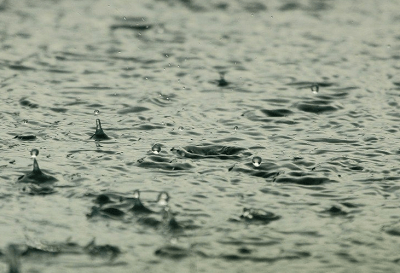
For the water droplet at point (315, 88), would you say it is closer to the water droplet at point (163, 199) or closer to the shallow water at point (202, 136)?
the shallow water at point (202, 136)

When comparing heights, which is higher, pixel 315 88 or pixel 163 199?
pixel 315 88

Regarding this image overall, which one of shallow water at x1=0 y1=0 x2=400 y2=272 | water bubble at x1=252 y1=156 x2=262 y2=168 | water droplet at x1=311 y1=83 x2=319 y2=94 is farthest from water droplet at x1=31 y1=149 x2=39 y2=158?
water droplet at x1=311 y1=83 x2=319 y2=94

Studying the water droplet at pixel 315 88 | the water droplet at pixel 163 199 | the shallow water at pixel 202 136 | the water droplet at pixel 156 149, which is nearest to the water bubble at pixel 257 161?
the shallow water at pixel 202 136

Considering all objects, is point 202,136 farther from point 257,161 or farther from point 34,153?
point 34,153

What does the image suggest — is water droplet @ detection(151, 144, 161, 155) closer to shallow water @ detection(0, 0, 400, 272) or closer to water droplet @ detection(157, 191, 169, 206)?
shallow water @ detection(0, 0, 400, 272)

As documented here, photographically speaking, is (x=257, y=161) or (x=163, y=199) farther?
(x=257, y=161)

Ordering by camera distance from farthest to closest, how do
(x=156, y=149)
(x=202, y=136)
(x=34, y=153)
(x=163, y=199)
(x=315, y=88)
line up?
(x=315, y=88), (x=202, y=136), (x=156, y=149), (x=34, y=153), (x=163, y=199)

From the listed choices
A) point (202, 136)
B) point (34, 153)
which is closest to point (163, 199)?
point (34, 153)

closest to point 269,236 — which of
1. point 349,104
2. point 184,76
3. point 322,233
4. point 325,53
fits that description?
point 322,233
